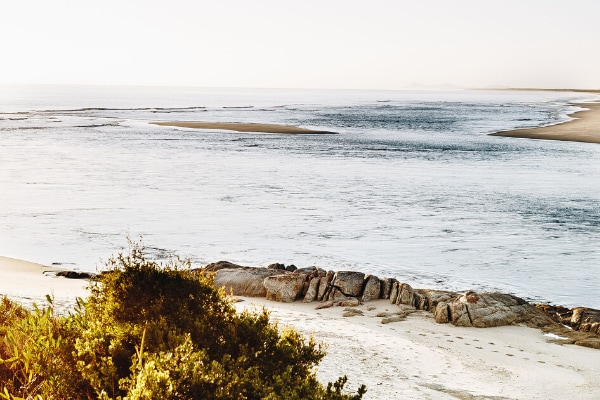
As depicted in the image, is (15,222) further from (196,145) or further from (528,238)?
(196,145)

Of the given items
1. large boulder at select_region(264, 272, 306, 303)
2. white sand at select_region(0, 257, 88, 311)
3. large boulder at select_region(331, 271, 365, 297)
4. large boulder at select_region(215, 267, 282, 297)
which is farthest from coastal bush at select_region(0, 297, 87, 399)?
large boulder at select_region(331, 271, 365, 297)

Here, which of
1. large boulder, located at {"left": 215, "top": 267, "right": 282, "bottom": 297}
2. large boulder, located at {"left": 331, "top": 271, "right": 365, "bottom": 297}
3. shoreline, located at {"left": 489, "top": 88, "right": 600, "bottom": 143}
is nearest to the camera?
large boulder, located at {"left": 331, "top": 271, "right": 365, "bottom": 297}

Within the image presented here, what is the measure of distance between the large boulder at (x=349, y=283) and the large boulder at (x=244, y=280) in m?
1.43

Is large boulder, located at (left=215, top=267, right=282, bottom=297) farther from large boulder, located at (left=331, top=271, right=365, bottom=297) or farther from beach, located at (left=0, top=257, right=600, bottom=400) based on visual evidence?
large boulder, located at (left=331, top=271, right=365, bottom=297)

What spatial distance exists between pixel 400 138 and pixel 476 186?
87.6 feet

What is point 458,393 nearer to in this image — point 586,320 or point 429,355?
point 429,355

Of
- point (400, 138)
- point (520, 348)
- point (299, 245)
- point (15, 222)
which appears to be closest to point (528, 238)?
point (299, 245)

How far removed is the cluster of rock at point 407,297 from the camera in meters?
11.3

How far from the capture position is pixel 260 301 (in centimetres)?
1255

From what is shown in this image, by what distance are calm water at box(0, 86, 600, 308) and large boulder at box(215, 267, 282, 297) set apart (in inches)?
95.2

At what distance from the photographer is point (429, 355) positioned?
948cm

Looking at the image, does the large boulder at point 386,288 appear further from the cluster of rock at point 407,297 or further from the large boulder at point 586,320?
the large boulder at point 586,320

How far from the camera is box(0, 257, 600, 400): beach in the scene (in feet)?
27.0

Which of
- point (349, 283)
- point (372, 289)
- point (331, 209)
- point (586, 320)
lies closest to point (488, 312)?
point (586, 320)
